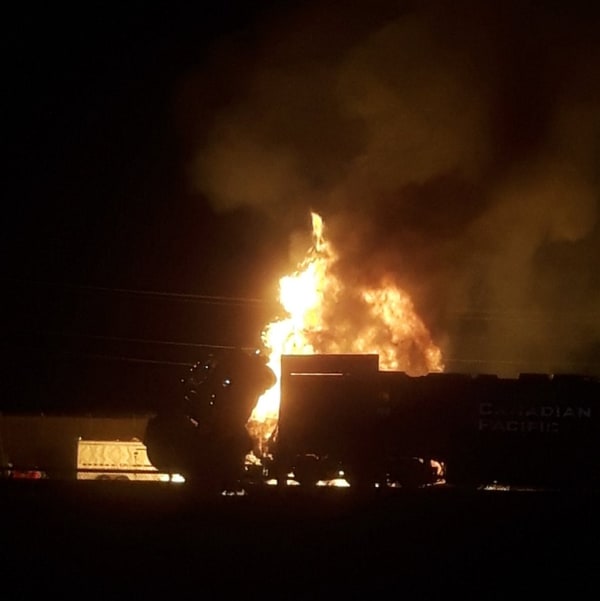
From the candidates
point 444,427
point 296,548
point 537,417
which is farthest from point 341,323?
point 296,548

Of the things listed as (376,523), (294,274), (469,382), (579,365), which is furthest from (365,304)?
(376,523)

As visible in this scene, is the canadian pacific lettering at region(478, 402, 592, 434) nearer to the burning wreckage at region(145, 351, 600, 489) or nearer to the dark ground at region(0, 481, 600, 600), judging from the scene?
the burning wreckage at region(145, 351, 600, 489)

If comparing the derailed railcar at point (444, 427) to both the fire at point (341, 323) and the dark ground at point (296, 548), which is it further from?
the dark ground at point (296, 548)

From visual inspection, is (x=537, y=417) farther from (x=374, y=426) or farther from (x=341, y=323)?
(x=341, y=323)

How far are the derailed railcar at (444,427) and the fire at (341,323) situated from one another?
207 inches

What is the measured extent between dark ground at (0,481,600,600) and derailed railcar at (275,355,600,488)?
6.05m

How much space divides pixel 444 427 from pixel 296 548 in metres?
13.2

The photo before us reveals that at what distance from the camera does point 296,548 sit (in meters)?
16.2

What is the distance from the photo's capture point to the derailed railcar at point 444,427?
28.5m

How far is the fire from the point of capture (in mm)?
36062

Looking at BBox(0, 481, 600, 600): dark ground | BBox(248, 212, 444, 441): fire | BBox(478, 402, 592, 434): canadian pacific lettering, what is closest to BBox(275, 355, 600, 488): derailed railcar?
BBox(478, 402, 592, 434): canadian pacific lettering

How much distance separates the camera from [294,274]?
1515 inches

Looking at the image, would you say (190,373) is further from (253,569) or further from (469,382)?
(253,569)

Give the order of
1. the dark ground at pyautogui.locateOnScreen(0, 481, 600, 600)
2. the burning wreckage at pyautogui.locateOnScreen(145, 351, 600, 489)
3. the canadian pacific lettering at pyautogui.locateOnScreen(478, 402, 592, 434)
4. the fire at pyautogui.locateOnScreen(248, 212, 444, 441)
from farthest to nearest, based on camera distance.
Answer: the fire at pyautogui.locateOnScreen(248, 212, 444, 441) → the canadian pacific lettering at pyautogui.locateOnScreen(478, 402, 592, 434) → the burning wreckage at pyautogui.locateOnScreen(145, 351, 600, 489) → the dark ground at pyautogui.locateOnScreen(0, 481, 600, 600)
